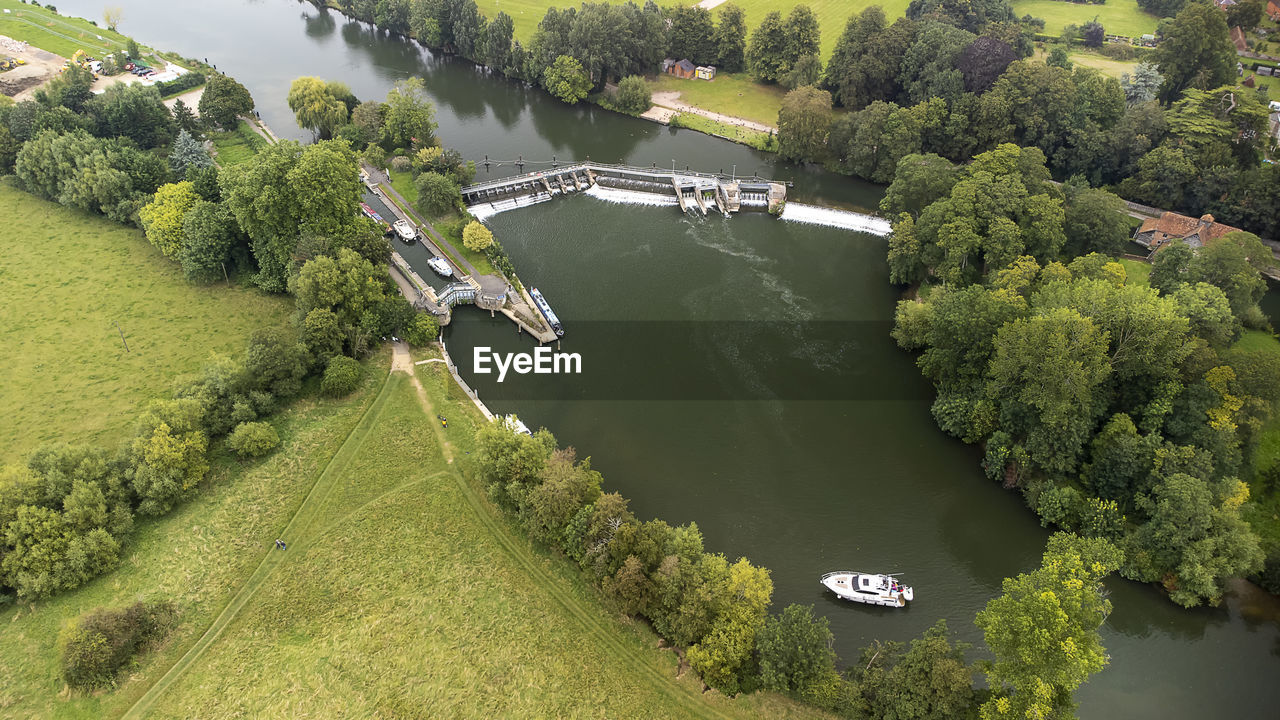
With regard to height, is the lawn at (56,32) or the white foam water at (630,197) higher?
the lawn at (56,32)

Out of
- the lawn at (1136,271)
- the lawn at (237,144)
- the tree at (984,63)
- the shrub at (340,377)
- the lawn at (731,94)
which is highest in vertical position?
the tree at (984,63)

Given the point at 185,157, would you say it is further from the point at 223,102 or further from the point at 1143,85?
the point at 1143,85

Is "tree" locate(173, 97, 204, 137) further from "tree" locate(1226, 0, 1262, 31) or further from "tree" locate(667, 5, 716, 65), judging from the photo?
"tree" locate(1226, 0, 1262, 31)

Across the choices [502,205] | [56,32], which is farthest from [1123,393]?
[56,32]

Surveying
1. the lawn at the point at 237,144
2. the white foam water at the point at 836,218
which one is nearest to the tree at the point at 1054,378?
the white foam water at the point at 836,218

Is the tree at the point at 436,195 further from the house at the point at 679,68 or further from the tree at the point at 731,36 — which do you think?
the tree at the point at 731,36

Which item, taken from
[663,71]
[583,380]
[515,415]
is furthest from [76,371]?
[663,71]

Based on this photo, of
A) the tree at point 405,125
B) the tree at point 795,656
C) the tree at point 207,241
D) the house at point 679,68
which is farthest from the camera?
the house at point 679,68
